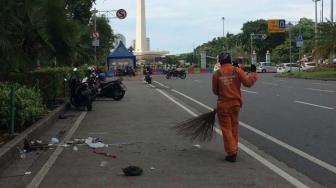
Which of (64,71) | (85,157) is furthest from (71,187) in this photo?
(64,71)

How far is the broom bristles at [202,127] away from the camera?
1028cm

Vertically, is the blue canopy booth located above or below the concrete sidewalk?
above

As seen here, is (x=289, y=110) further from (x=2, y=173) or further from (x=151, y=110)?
(x=2, y=173)

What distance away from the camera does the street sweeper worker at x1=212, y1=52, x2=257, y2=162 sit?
363 inches

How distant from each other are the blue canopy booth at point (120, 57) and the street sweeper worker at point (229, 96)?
179ft

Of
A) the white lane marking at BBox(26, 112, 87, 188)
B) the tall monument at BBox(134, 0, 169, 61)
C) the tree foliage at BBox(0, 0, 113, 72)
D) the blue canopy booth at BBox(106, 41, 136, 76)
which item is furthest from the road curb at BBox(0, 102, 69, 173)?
the tall monument at BBox(134, 0, 169, 61)

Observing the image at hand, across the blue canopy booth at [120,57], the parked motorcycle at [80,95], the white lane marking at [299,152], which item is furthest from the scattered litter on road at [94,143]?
the blue canopy booth at [120,57]

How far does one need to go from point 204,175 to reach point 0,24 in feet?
11.5

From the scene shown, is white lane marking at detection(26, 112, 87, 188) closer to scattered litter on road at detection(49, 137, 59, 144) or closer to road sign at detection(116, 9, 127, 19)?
scattered litter on road at detection(49, 137, 59, 144)

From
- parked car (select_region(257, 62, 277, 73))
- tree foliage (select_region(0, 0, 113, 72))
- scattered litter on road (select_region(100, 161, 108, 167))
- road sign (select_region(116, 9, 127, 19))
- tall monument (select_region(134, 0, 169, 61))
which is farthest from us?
tall monument (select_region(134, 0, 169, 61))

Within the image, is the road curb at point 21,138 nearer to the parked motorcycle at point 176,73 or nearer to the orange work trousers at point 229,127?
the orange work trousers at point 229,127

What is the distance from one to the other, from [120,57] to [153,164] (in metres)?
56.4

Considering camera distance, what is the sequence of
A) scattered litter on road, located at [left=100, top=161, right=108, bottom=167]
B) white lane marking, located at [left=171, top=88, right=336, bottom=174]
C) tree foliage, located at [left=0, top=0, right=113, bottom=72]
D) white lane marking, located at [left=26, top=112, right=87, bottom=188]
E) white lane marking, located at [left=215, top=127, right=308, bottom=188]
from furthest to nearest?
1. scattered litter on road, located at [left=100, top=161, right=108, bottom=167]
2. white lane marking, located at [left=171, top=88, right=336, bottom=174]
3. tree foliage, located at [left=0, top=0, right=113, bottom=72]
4. white lane marking, located at [left=26, top=112, right=87, bottom=188]
5. white lane marking, located at [left=215, top=127, right=308, bottom=188]

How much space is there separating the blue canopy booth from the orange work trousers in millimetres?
54596
